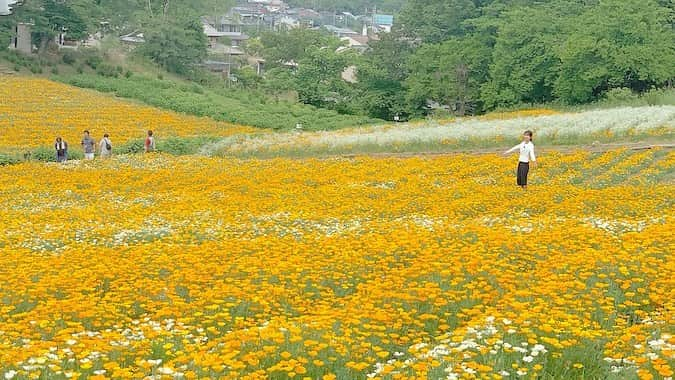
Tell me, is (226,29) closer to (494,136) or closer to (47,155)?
(47,155)

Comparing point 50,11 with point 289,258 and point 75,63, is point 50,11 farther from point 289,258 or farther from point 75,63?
point 289,258

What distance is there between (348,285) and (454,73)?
57.5 m

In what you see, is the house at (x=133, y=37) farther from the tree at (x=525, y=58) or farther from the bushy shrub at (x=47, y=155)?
the bushy shrub at (x=47, y=155)

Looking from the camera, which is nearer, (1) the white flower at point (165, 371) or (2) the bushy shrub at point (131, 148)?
(1) the white flower at point (165, 371)

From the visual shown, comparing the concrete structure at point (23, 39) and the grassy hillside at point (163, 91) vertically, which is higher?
the concrete structure at point (23, 39)

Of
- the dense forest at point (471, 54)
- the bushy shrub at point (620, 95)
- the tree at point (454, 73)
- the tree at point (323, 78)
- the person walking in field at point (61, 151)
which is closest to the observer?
the person walking in field at point (61, 151)

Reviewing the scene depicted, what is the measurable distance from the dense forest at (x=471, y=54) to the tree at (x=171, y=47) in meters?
0.13

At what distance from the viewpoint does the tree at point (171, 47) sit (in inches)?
3219

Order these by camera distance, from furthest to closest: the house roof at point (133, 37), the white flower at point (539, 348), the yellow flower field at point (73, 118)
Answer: the house roof at point (133, 37) < the yellow flower field at point (73, 118) < the white flower at point (539, 348)

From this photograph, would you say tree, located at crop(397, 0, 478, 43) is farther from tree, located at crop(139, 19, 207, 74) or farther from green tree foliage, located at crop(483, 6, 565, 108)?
tree, located at crop(139, 19, 207, 74)

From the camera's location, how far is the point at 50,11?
73875 mm

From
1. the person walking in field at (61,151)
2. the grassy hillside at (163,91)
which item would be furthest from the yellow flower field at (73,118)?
the person walking in field at (61,151)

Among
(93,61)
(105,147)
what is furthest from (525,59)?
(93,61)

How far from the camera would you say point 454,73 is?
65.6 metres
